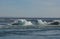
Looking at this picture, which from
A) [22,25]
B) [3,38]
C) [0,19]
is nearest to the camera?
[3,38]

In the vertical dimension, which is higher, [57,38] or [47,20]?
[47,20]

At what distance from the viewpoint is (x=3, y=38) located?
13445 millimetres

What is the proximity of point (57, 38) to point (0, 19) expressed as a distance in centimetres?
1377

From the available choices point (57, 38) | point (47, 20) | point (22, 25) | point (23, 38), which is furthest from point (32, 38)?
point (47, 20)

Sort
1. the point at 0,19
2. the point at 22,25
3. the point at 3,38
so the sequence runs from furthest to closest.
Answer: the point at 0,19 → the point at 22,25 → the point at 3,38

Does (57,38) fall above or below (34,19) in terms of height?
below

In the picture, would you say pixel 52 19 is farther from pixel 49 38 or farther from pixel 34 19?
pixel 49 38

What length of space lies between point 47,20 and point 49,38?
1258 cm

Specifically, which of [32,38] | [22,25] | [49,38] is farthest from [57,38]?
[22,25]

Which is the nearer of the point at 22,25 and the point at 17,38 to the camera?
the point at 17,38

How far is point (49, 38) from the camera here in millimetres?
13641

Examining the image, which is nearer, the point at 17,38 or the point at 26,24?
the point at 17,38

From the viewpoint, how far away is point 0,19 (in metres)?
26.1

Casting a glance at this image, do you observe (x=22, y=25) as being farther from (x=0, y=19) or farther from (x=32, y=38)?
(x=32, y=38)
